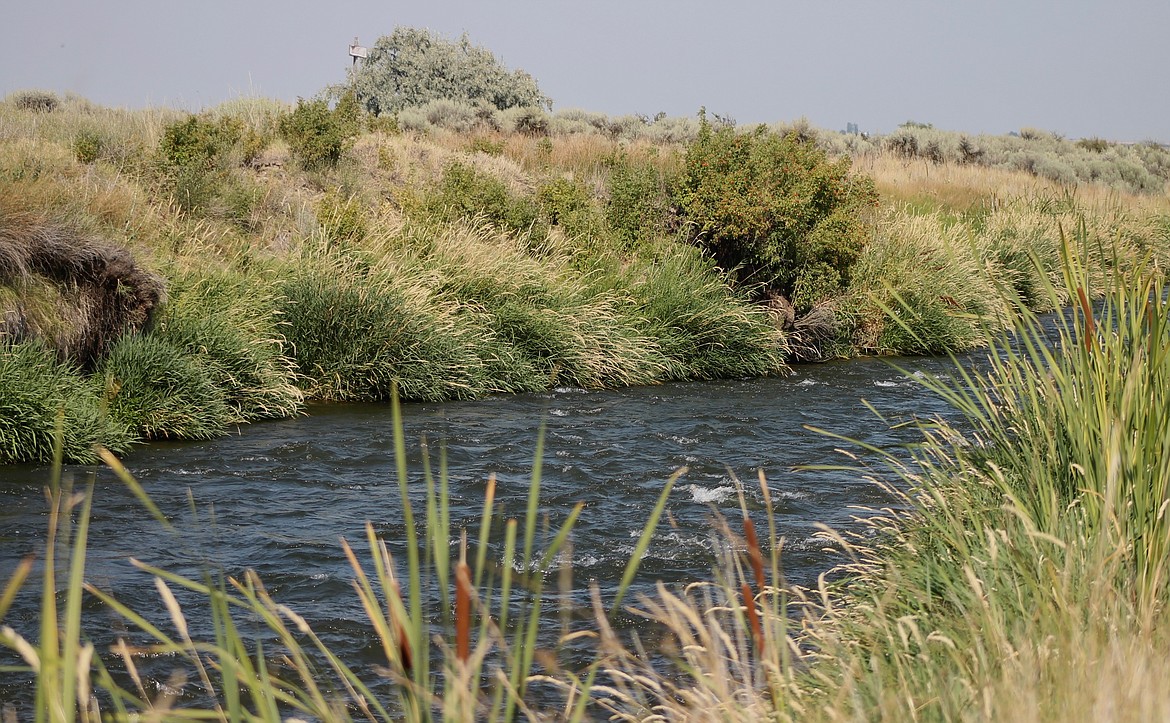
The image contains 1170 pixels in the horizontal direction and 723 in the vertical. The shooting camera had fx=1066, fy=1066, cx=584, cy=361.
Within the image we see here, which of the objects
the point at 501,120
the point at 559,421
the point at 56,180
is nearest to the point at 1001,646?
the point at 559,421

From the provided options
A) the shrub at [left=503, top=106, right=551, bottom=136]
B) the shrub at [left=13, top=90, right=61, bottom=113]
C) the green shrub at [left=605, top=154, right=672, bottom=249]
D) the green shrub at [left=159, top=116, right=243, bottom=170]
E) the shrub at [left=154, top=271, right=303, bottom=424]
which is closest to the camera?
the shrub at [left=154, top=271, right=303, bottom=424]

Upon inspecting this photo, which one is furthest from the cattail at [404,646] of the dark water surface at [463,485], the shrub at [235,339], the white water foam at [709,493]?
the shrub at [235,339]

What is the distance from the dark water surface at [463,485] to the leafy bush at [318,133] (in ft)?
22.7

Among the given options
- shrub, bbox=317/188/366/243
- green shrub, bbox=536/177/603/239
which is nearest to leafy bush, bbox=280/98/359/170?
shrub, bbox=317/188/366/243

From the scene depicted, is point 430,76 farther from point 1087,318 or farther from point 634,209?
point 1087,318

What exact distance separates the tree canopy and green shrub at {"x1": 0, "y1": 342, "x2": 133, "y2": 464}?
27861mm

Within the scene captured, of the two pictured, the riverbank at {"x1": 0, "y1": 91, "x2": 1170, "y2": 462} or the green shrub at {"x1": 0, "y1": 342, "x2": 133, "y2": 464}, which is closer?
the green shrub at {"x1": 0, "y1": 342, "x2": 133, "y2": 464}

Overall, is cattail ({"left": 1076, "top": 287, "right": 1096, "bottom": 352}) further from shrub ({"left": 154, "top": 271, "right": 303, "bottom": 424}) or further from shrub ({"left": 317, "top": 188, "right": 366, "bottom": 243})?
shrub ({"left": 317, "top": 188, "right": 366, "bottom": 243})

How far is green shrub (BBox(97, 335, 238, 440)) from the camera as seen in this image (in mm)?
8617

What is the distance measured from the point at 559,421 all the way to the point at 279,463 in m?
2.86

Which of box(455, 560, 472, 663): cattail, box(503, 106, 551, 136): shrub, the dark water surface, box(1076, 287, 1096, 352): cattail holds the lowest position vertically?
the dark water surface

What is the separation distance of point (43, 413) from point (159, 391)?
114 cm

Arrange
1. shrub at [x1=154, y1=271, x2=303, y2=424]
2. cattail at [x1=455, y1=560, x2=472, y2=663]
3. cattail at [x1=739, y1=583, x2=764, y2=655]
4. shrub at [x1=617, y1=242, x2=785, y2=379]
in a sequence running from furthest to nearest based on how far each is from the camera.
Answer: shrub at [x1=617, y1=242, x2=785, y2=379] < shrub at [x1=154, y1=271, x2=303, y2=424] < cattail at [x1=739, y1=583, x2=764, y2=655] < cattail at [x1=455, y1=560, x2=472, y2=663]

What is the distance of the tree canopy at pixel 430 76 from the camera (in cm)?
3566
